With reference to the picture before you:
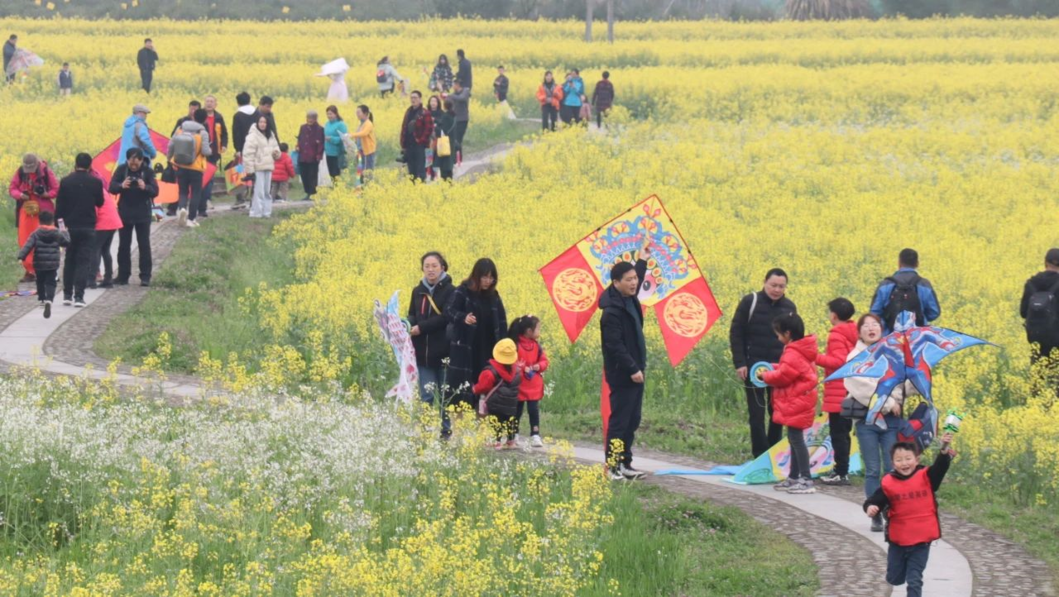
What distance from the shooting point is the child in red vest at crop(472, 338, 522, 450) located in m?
14.0

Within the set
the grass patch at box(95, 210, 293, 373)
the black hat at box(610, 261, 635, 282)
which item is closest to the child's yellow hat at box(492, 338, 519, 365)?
the black hat at box(610, 261, 635, 282)

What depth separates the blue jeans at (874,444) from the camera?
39.9 feet

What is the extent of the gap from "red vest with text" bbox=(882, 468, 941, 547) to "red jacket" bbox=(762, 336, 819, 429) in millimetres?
2926

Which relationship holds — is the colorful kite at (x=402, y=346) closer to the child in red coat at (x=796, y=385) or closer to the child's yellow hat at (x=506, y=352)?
the child's yellow hat at (x=506, y=352)

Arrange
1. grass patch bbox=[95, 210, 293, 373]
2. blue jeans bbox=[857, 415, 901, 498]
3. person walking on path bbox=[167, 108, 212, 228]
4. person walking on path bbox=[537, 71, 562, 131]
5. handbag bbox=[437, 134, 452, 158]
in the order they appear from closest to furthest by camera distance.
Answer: blue jeans bbox=[857, 415, 901, 498] → grass patch bbox=[95, 210, 293, 373] → person walking on path bbox=[167, 108, 212, 228] → handbag bbox=[437, 134, 452, 158] → person walking on path bbox=[537, 71, 562, 131]

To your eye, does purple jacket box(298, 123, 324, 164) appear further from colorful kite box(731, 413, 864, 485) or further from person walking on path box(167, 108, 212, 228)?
colorful kite box(731, 413, 864, 485)

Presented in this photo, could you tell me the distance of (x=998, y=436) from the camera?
13.8 meters

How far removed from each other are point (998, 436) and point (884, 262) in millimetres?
9642

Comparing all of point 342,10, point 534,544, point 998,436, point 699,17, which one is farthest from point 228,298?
point 699,17

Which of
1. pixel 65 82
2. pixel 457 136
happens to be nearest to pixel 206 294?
pixel 457 136

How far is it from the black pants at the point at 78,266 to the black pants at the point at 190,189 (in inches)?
221

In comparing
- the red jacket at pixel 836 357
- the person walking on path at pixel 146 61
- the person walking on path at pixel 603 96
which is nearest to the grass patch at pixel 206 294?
the red jacket at pixel 836 357

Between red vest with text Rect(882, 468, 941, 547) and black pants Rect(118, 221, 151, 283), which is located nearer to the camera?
red vest with text Rect(882, 468, 941, 547)

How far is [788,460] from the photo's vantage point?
45.3ft
